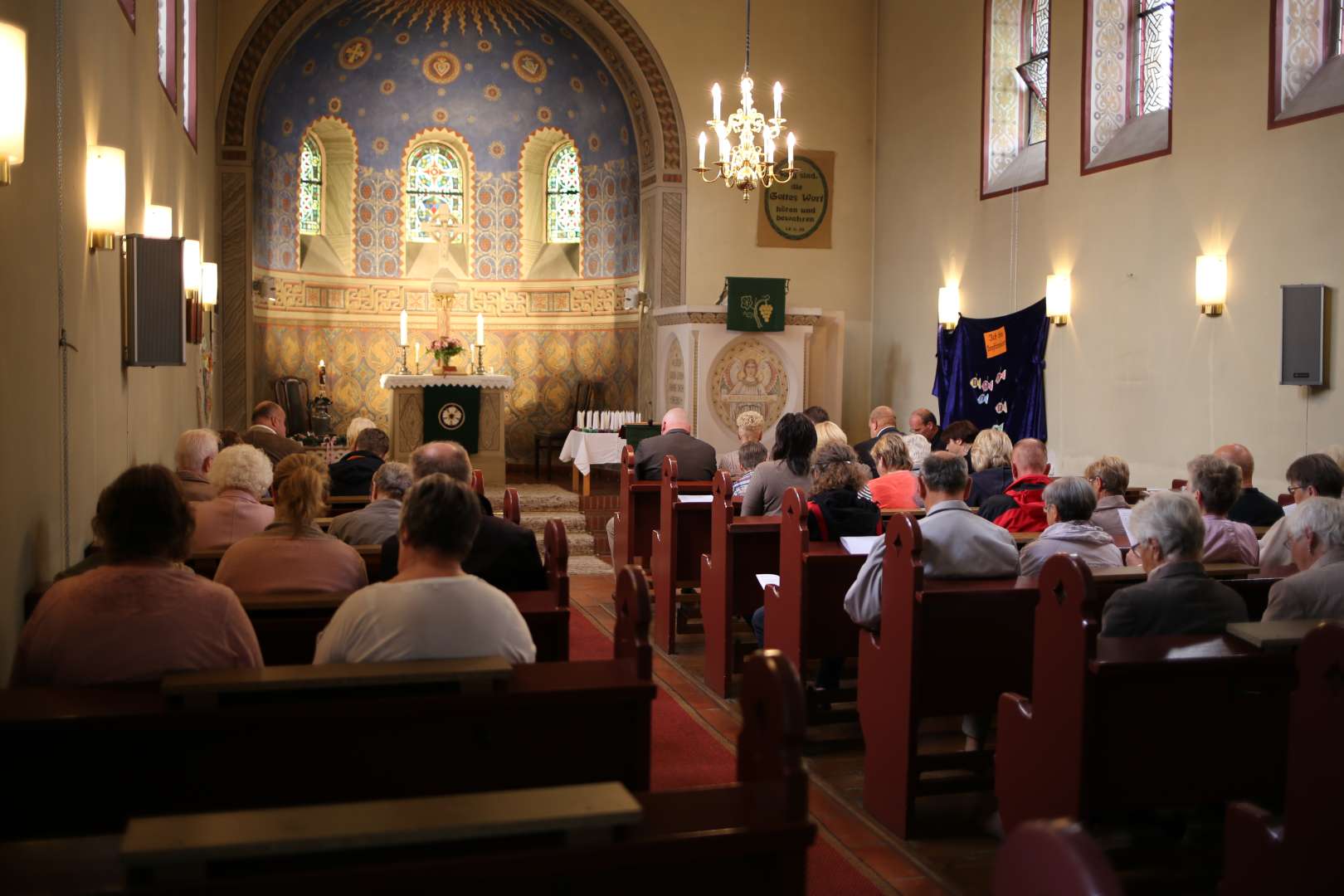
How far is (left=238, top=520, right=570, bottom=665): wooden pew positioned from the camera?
10.7 feet

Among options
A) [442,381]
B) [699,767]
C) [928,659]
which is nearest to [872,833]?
[928,659]

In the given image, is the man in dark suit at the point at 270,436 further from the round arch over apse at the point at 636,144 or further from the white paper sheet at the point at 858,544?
the round arch over apse at the point at 636,144

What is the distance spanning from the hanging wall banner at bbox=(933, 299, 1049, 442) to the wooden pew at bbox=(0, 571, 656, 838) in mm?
7375

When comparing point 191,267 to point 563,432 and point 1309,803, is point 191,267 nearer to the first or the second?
point 1309,803

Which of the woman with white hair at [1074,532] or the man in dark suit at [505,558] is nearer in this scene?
the man in dark suit at [505,558]

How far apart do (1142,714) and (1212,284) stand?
4.90m

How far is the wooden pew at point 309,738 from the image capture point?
2.18 metres

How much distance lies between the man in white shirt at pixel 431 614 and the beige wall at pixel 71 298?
148 centimetres

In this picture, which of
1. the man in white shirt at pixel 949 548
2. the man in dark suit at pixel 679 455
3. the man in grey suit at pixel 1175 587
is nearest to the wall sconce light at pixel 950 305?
the man in dark suit at pixel 679 455

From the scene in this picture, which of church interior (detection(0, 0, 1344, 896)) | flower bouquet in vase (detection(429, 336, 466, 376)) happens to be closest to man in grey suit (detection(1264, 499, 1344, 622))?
church interior (detection(0, 0, 1344, 896))

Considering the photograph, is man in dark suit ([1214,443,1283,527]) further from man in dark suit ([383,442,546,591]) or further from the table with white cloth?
the table with white cloth

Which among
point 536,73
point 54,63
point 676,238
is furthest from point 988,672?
point 536,73

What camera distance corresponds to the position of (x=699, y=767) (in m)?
4.46

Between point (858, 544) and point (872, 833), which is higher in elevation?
point (858, 544)
